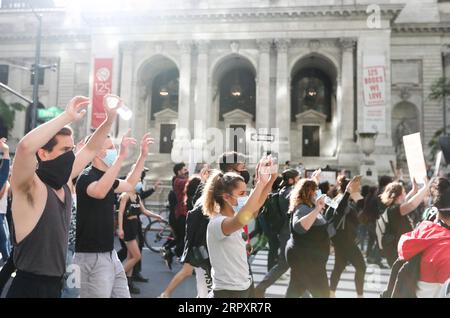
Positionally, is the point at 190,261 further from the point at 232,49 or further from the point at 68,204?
the point at 232,49

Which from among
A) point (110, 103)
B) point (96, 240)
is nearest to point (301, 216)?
point (96, 240)

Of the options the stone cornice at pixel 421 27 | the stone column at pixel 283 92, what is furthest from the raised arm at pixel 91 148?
the stone cornice at pixel 421 27

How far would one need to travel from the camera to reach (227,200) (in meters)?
3.55

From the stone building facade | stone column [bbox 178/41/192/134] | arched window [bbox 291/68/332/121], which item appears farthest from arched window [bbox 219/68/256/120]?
stone column [bbox 178/41/192/134]

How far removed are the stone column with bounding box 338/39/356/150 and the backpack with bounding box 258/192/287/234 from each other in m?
25.2

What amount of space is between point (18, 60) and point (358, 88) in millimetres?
31856

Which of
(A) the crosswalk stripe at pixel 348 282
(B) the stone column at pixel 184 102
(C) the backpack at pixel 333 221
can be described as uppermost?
(B) the stone column at pixel 184 102

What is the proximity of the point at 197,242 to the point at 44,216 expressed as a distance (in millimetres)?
2037

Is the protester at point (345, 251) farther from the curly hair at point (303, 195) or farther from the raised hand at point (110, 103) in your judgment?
the raised hand at point (110, 103)

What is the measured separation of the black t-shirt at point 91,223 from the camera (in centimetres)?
380

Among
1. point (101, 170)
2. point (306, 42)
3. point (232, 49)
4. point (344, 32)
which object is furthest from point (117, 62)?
point (101, 170)

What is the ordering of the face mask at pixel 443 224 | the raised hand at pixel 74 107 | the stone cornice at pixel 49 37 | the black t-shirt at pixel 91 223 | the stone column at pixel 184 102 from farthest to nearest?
the stone cornice at pixel 49 37 → the stone column at pixel 184 102 → the black t-shirt at pixel 91 223 → the face mask at pixel 443 224 → the raised hand at pixel 74 107

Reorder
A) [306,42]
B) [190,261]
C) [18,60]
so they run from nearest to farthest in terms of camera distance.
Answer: [190,261] → [306,42] → [18,60]

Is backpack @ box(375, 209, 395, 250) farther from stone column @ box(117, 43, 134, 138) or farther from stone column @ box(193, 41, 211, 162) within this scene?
stone column @ box(117, 43, 134, 138)
